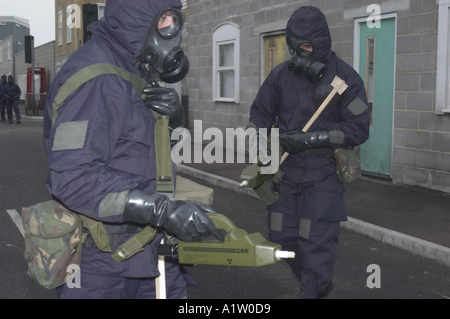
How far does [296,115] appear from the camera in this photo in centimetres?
400

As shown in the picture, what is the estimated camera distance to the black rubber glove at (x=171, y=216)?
1939mm

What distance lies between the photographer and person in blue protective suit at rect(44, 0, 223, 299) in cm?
194

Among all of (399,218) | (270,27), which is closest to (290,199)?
(399,218)

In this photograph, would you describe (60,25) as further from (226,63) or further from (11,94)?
(226,63)

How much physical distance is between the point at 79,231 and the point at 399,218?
5261 mm

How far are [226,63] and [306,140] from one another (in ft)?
33.7

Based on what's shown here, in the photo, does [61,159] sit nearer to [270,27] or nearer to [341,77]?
[341,77]

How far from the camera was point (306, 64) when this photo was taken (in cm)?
387

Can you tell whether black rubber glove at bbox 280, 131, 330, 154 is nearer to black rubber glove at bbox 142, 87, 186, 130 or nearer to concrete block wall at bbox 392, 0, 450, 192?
black rubber glove at bbox 142, 87, 186, 130

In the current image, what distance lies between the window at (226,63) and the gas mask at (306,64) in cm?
910

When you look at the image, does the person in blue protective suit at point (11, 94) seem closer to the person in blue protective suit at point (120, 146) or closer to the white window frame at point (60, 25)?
the white window frame at point (60, 25)

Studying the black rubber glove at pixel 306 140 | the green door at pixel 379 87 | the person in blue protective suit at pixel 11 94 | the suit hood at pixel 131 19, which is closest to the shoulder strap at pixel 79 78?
the suit hood at pixel 131 19

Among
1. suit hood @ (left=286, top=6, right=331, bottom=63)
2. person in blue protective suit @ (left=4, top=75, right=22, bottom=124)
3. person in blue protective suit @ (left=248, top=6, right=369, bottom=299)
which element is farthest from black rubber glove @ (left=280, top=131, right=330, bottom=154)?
person in blue protective suit @ (left=4, top=75, right=22, bottom=124)
